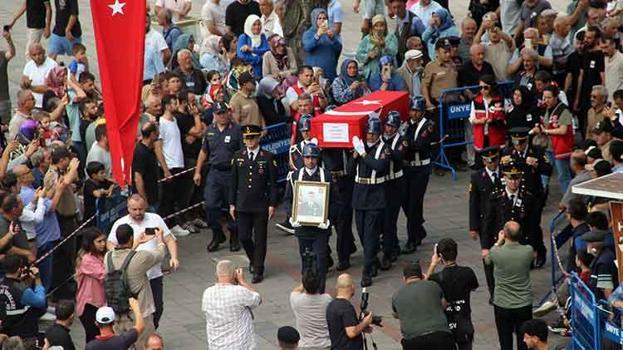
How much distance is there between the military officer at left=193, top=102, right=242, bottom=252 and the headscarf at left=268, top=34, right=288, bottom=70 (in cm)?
305

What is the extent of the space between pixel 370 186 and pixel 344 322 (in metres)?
4.28

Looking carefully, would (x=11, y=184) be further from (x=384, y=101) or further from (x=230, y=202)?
(x=384, y=101)

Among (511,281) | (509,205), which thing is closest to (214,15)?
(509,205)

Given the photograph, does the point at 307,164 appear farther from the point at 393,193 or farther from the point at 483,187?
the point at 483,187

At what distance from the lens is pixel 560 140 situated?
22.8 metres

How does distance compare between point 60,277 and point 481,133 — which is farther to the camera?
→ point 481,133

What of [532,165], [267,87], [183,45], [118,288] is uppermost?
[183,45]

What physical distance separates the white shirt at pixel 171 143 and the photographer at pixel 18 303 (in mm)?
5192

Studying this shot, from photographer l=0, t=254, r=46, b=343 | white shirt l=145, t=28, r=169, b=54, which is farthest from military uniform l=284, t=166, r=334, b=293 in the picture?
white shirt l=145, t=28, r=169, b=54

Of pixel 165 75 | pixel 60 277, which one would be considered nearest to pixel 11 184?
pixel 60 277

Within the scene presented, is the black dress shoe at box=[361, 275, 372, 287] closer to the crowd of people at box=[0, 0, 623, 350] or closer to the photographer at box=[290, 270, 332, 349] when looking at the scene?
the crowd of people at box=[0, 0, 623, 350]

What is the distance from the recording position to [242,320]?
16.9m

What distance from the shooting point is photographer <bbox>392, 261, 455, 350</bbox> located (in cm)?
1647

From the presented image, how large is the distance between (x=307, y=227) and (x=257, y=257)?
3.24 ft
